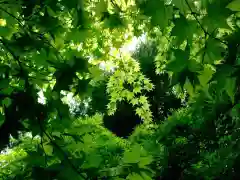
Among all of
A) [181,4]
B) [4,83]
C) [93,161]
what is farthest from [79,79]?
[181,4]

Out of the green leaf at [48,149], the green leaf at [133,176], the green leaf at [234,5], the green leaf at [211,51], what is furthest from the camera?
the green leaf at [48,149]

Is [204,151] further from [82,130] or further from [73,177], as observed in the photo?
[73,177]

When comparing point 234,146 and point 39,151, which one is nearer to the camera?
point 39,151

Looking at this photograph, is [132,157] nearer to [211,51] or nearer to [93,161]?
[93,161]

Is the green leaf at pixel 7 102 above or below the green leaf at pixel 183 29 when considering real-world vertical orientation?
Answer: below

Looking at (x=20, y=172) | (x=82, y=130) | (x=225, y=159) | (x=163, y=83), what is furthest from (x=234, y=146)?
(x=163, y=83)

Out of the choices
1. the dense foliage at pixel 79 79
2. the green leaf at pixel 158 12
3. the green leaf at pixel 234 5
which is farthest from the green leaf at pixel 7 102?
the green leaf at pixel 234 5

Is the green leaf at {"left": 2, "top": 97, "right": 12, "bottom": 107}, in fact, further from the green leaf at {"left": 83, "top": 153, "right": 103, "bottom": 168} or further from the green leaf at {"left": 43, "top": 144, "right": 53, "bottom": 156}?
the green leaf at {"left": 83, "top": 153, "right": 103, "bottom": 168}

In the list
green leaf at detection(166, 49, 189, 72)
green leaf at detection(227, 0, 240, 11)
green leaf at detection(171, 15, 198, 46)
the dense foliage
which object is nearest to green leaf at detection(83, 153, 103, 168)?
the dense foliage

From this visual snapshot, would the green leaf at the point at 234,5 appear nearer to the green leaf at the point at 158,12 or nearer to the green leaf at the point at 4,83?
the green leaf at the point at 158,12

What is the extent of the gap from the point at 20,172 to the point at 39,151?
0.21 meters

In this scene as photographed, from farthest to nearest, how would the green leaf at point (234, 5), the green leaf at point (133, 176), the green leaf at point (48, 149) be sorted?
the green leaf at point (48, 149) < the green leaf at point (133, 176) < the green leaf at point (234, 5)

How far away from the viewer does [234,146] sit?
212 cm

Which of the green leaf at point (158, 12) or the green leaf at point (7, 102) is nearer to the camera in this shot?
the green leaf at point (158, 12)
